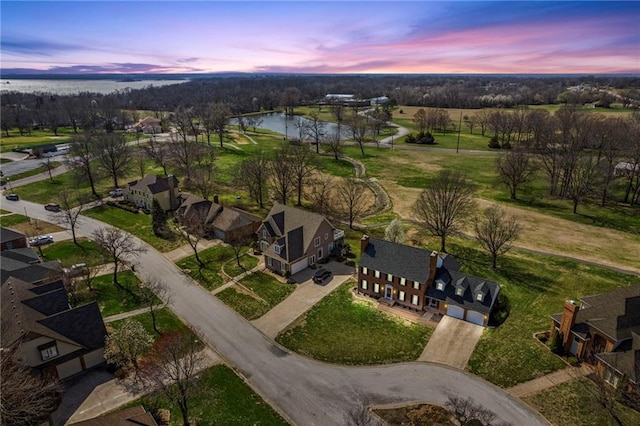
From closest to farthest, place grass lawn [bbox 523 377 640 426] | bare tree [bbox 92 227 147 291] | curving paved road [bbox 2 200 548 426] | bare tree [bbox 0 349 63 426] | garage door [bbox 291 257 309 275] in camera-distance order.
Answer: bare tree [bbox 0 349 63 426]
grass lawn [bbox 523 377 640 426]
curving paved road [bbox 2 200 548 426]
bare tree [bbox 92 227 147 291]
garage door [bbox 291 257 309 275]

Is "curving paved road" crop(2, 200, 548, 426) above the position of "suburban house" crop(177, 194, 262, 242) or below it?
below

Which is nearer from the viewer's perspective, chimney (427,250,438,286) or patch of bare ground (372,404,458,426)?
patch of bare ground (372,404,458,426)

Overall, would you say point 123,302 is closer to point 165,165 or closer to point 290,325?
point 290,325

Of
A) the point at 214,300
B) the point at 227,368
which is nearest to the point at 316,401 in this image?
the point at 227,368

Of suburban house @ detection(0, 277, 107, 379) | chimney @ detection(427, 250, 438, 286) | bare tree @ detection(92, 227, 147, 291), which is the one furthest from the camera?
bare tree @ detection(92, 227, 147, 291)

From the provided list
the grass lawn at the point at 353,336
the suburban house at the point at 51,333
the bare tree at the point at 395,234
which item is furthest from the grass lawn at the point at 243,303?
the bare tree at the point at 395,234

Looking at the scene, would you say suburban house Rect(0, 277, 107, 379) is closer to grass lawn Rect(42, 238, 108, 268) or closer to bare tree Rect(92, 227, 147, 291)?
bare tree Rect(92, 227, 147, 291)

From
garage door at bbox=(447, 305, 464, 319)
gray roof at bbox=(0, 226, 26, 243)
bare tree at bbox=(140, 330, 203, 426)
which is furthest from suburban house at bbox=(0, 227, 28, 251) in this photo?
garage door at bbox=(447, 305, 464, 319)
